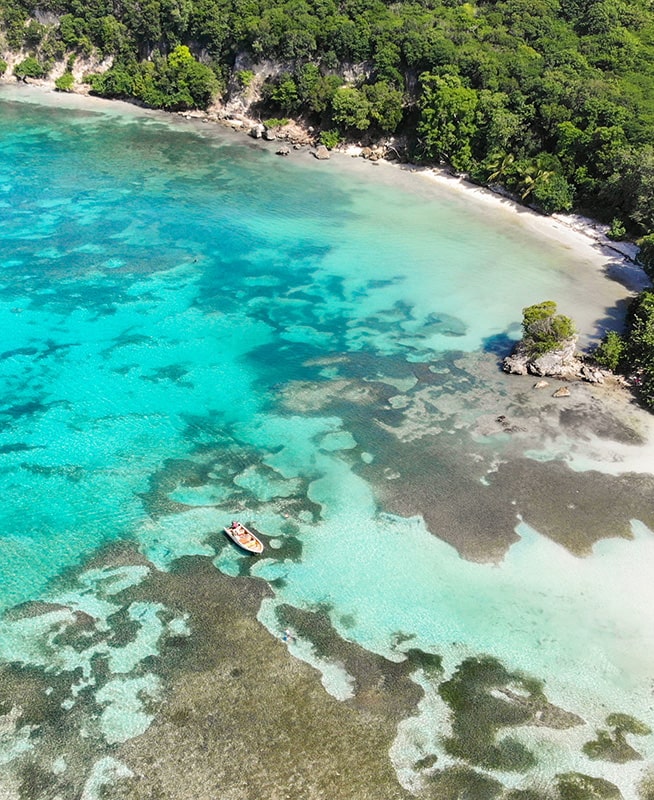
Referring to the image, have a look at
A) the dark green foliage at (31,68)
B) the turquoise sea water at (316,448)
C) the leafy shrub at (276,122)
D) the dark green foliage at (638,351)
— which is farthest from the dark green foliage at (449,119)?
the dark green foliage at (31,68)

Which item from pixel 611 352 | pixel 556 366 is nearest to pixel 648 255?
pixel 611 352

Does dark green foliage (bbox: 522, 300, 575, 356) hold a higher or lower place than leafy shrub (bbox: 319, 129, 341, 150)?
lower

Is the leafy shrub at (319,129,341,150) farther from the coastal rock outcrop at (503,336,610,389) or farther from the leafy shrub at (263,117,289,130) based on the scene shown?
the coastal rock outcrop at (503,336,610,389)

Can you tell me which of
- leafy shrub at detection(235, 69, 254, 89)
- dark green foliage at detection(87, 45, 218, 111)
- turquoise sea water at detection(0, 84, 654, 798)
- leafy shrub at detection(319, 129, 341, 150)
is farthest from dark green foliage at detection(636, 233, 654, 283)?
dark green foliage at detection(87, 45, 218, 111)

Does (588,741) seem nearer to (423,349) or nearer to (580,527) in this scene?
(580,527)

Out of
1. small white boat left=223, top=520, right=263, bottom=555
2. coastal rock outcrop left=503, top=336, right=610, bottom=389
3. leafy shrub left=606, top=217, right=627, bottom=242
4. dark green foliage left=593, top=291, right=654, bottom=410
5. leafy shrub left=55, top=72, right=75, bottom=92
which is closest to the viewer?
small white boat left=223, top=520, right=263, bottom=555

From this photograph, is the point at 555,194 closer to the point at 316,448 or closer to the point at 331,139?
the point at 331,139

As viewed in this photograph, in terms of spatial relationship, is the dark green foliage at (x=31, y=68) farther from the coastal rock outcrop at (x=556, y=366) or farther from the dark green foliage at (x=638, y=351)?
the dark green foliage at (x=638, y=351)
